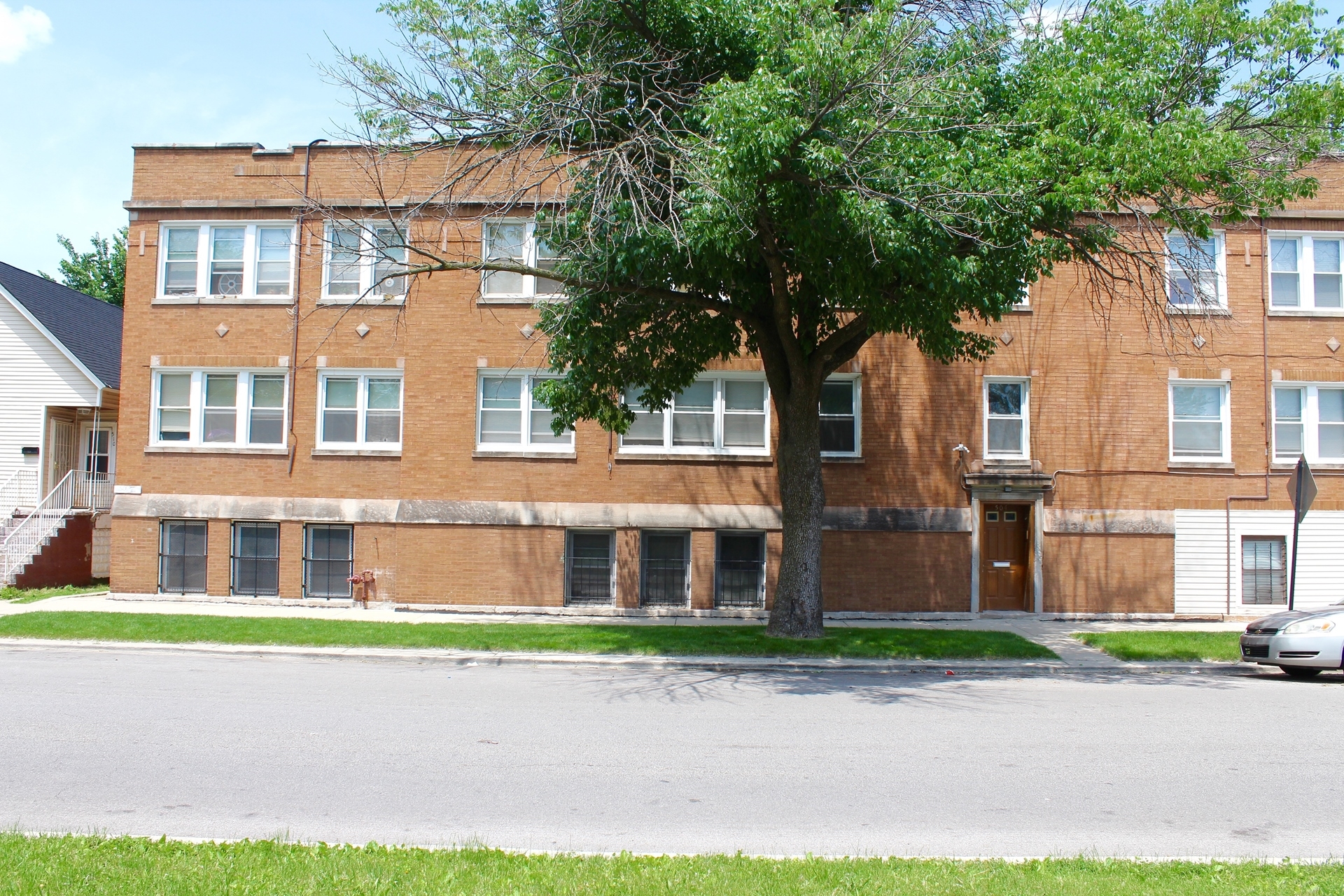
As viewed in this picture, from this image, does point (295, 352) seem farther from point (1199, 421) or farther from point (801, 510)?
point (1199, 421)

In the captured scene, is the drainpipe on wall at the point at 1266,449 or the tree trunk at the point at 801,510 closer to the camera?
the tree trunk at the point at 801,510

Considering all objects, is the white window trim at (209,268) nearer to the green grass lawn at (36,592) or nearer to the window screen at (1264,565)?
the green grass lawn at (36,592)

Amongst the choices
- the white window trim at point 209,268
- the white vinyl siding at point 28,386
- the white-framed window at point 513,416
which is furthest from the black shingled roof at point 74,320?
the white-framed window at point 513,416

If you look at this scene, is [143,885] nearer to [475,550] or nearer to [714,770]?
[714,770]

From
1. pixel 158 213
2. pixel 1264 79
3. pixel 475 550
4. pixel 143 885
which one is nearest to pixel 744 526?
pixel 475 550

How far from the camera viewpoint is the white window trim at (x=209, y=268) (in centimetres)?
1958

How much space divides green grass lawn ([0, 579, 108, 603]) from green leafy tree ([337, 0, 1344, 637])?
12343mm

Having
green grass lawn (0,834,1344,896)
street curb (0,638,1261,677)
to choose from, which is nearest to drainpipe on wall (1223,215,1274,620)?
street curb (0,638,1261,677)

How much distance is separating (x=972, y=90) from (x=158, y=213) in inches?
624

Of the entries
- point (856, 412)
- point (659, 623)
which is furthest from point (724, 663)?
point (856, 412)

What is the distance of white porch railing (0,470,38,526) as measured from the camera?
72.6 ft

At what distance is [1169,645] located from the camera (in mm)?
14727

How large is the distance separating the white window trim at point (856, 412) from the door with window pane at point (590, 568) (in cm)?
425

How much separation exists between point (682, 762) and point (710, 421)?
37.9 feet
